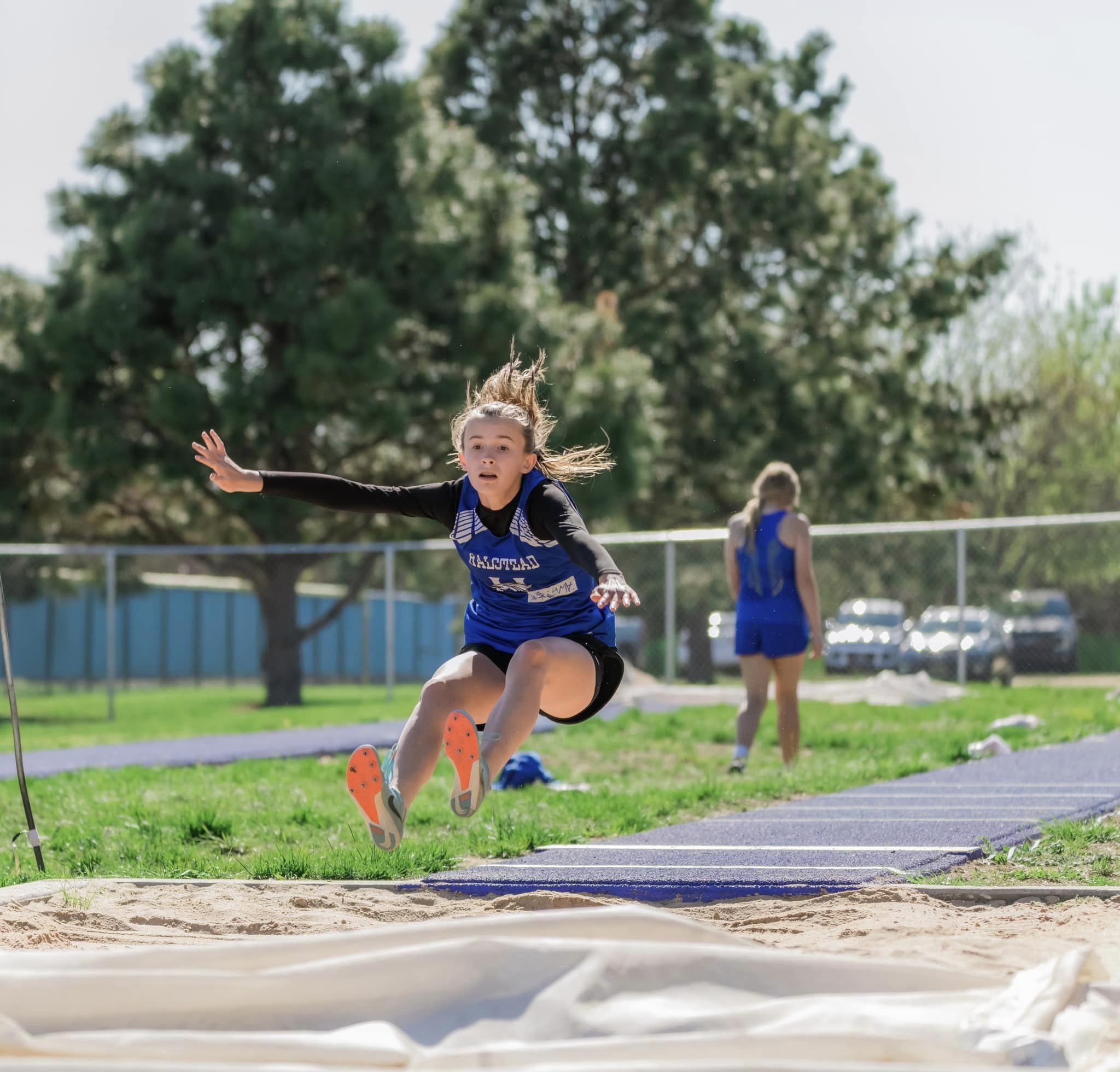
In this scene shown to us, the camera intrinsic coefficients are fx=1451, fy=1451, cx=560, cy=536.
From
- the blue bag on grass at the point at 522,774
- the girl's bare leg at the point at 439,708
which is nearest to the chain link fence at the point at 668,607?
the blue bag on grass at the point at 522,774

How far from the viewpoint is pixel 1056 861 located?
563cm

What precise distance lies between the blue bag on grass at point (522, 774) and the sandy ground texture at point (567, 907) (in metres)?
3.60

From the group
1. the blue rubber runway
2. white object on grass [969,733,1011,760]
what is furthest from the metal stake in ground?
white object on grass [969,733,1011,760]

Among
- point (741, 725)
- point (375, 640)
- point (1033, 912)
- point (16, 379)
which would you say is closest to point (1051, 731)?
point (741, 725)

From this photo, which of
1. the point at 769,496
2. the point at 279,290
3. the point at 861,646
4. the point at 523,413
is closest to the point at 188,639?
the point at 279,290

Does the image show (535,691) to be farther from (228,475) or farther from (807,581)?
(807,581)

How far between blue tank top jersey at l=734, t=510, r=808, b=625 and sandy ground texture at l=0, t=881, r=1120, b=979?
4590 millimetres

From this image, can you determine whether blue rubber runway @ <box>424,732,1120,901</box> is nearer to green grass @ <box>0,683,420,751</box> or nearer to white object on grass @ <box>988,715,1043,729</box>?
white object on grass @ <box>988,715,1043,729</box>

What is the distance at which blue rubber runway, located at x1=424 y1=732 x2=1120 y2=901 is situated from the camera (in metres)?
5.29

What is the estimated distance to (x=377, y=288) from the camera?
2028cm

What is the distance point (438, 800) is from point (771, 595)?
262 cm

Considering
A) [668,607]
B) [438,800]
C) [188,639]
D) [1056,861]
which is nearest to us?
[1056,861]

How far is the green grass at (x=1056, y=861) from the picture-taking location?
17.2ft

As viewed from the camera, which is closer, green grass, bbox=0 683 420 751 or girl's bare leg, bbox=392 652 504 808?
girl's bare leg, bbox=392 652 504 808
